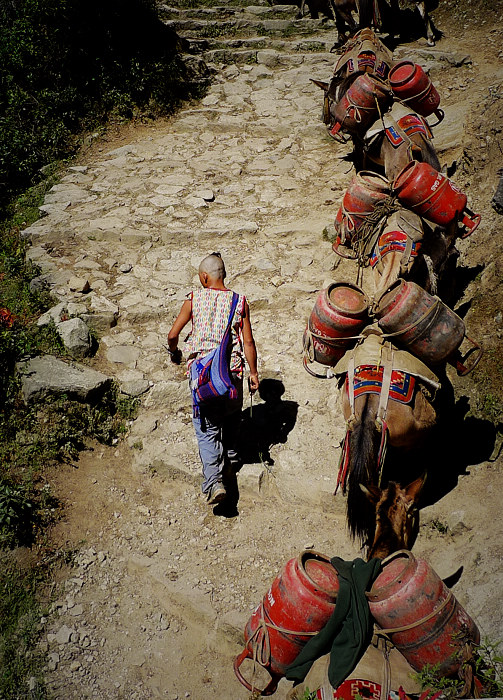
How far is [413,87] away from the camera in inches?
305

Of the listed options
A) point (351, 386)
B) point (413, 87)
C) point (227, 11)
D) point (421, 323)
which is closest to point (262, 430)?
point (351, 386)

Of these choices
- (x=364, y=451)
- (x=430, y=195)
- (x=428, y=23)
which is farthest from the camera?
(x=428, y=23)

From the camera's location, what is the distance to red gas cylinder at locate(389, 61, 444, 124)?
7.73 meters

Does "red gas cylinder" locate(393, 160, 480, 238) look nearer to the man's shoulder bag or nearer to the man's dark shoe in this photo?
the man's shoulder bag

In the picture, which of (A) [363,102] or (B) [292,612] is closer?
(B) [292,612]

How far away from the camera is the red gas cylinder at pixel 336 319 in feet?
13.7

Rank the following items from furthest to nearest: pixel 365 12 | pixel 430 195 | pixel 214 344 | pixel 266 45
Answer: pixel 266 45
pixel 365 12
pixel 430 195
pixel 214 344

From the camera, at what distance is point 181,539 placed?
455cm

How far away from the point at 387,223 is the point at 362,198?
0.69m

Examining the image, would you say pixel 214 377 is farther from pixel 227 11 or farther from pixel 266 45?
pixel 227 11

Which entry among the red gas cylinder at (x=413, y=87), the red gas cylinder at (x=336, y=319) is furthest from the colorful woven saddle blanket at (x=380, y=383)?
the red gas cylinder at (x=413, y=87)

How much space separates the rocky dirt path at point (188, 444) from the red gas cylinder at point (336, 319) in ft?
3.86

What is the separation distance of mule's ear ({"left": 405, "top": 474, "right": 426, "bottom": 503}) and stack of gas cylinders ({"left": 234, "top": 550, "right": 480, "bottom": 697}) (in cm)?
101

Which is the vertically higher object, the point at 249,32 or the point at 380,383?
the point at 249,32
